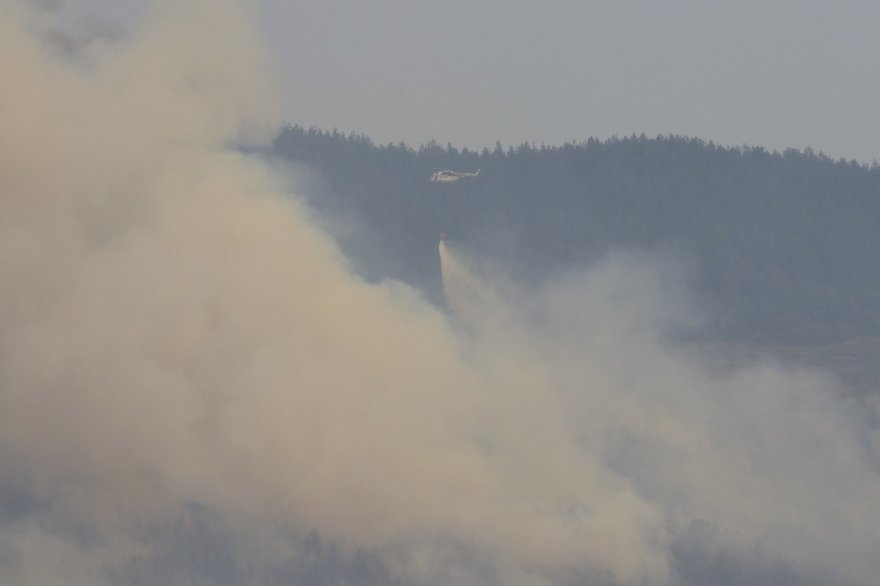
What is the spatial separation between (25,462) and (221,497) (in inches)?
307

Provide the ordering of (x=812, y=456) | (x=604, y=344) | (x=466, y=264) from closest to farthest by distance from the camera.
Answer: (x=812, y=456) → (x=604, y=344) → (x=466, y=264)

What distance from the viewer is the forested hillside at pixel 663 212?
156 m

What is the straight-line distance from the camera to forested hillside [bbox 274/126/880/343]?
15550 cm

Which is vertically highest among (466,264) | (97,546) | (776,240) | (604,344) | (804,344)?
(776,240)

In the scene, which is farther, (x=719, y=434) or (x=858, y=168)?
(x=858, y=168)

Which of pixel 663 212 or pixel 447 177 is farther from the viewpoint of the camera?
pixel 663 212

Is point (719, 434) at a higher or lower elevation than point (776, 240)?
lower

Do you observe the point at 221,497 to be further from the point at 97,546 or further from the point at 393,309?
the point at 393,309

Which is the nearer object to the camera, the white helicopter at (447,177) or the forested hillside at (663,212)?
the forested hillside at (663,212)

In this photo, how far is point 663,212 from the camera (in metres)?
179

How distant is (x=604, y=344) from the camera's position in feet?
369

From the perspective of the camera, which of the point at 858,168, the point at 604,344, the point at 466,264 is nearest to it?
the point at 604,344

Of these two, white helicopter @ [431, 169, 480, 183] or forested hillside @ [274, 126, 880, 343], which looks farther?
white helicopter @ [431, 169, 480, 183]

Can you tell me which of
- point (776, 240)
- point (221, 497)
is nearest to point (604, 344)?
point (221, 497)
